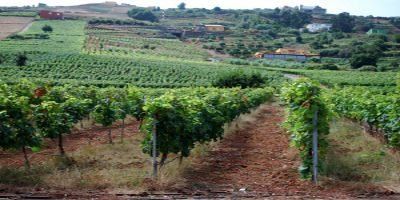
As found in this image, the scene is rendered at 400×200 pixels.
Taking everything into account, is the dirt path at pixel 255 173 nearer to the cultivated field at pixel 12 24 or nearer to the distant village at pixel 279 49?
the distant village at pixel 279 49

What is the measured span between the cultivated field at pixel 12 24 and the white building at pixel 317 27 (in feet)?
290

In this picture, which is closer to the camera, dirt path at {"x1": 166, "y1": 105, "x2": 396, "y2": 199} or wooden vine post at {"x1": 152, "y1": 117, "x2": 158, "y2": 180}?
dirt path at {"x1": 166, "y1": 105, "x2": 396, "y2": 199}

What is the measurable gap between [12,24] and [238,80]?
7337cm

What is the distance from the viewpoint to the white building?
468 ft

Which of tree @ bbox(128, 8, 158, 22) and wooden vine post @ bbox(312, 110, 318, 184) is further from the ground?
tree @ bbox(128, 8, 158, 22)

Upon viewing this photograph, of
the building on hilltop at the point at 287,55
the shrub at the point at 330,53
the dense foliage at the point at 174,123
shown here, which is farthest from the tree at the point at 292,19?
the dense foliage at the point at 174,123

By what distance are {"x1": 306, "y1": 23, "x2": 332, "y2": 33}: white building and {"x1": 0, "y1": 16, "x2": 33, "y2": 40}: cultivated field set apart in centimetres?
8849

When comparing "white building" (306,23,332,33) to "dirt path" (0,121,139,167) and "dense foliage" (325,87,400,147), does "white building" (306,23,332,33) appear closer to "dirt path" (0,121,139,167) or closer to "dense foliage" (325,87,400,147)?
"dense foliage" (325,87,400,147)

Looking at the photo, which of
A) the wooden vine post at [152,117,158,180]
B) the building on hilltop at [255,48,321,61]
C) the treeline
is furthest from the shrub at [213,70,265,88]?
the treeline

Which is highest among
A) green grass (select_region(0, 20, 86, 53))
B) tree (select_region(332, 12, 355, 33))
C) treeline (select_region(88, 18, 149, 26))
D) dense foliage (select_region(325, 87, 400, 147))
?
tree (select_region(332, 12, 355, 33))

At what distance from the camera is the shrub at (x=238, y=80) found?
149ft

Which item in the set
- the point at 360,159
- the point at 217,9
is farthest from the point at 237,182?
the point at 217,9

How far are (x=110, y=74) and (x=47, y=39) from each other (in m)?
36.1

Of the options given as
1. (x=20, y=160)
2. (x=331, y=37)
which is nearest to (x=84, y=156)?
(x=20, y=160)
